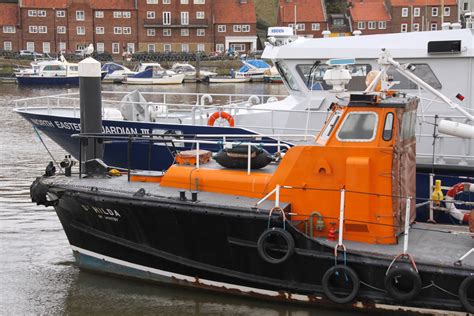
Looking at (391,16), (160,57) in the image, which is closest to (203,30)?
(160,57)

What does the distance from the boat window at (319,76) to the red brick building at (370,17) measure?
56816 mm

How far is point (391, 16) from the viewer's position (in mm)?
68438

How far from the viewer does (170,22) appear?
220ft

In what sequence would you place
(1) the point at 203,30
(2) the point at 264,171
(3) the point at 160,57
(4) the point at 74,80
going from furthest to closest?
(1) the point at 203,30 < (3) the point at 160,57 < (4) the point at 74,80 < (2) the point at 264,171

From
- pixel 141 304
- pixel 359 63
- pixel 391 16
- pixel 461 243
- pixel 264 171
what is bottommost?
pixel 141 304

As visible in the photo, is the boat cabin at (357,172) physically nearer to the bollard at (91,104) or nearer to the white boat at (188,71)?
the bollard at (91,104)

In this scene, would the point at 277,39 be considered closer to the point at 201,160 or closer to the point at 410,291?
the point at 201,160

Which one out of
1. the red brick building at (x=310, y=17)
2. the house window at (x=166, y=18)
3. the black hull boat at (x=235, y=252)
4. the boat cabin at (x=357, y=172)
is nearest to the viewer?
the black hull boat at (x=235, y=252)

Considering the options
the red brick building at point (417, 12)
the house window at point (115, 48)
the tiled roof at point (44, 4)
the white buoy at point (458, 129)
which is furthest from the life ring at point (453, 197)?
the red brick building at point (417, 12)

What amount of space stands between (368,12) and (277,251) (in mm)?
63628

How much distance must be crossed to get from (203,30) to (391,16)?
1785 cm

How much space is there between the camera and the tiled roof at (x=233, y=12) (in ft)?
222

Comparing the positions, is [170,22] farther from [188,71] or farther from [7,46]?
[7,46]

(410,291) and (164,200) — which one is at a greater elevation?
(164,200)
